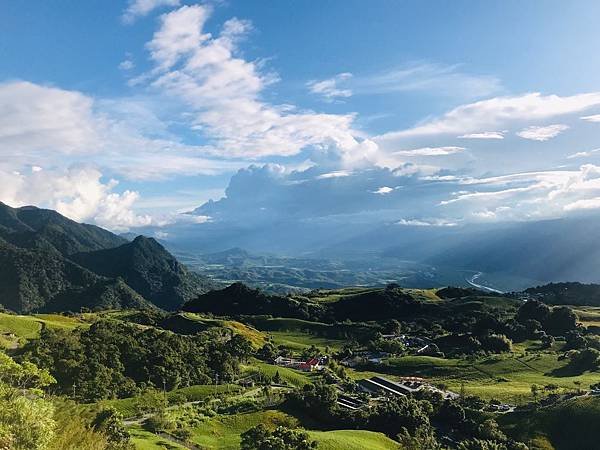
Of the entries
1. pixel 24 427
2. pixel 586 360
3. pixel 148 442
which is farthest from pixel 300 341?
pixel 24 427

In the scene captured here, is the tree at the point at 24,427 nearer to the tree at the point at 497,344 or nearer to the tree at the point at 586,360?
the tree at the point at 586,360

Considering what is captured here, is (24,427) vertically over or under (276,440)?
over

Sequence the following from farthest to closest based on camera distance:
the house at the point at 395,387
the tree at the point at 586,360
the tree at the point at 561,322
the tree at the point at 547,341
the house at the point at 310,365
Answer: the tree at the point at 561,322
the tree at the point at 547,341
the house at the point at 310,365
the tree at the point at 586,360
the house at the point at 395,387

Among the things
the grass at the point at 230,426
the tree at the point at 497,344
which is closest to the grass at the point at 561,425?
the grass at the point at 230,426

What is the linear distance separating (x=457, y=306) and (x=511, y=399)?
337ft

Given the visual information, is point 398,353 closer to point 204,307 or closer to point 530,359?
point 530,359

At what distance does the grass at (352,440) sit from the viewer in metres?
49.2

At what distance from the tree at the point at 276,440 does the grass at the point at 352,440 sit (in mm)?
5839

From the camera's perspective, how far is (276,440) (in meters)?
41.0

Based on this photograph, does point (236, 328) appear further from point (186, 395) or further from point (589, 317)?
point (589, 317)

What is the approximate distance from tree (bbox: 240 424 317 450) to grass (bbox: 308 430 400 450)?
19.2 feet

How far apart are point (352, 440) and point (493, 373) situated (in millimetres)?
52134

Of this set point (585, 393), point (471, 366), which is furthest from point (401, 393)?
point (471, 366)

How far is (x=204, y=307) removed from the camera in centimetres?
18962
